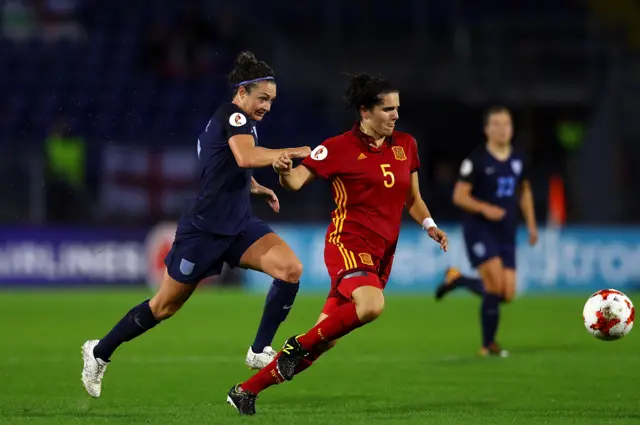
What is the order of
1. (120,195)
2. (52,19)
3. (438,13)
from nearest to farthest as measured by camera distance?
Result: (120,195) < (438,13) < (52,19)

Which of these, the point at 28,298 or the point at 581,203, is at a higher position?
the point at 581,203

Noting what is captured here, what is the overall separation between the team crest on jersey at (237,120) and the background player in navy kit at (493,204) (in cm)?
427

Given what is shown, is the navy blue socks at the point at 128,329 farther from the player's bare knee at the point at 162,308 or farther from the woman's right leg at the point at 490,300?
the woman's right leg at the point at 490,300

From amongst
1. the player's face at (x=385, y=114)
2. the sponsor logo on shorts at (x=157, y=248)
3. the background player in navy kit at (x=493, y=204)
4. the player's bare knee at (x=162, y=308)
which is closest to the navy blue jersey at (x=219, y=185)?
the player's bare knee at (x=162, y=308)

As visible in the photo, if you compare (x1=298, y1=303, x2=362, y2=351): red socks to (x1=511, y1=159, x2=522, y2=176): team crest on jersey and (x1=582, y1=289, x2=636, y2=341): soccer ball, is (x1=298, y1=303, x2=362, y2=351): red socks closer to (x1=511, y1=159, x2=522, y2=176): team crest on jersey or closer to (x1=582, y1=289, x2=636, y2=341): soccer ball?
(x1=582, y1=289, x2=636, y2=341): soccer ball

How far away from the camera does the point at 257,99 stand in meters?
8.40

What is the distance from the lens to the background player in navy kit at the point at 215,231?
27.6ft

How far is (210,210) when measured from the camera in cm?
852

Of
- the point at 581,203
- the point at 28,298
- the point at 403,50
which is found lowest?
the point at 28,298

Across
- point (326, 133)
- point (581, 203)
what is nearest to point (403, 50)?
point (326, 133)

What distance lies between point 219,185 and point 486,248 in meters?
4.24

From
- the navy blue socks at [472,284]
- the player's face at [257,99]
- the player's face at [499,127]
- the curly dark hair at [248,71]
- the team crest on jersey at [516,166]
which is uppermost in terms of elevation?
the curly dark hair at [248,71]

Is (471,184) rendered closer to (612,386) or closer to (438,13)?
(612,386)

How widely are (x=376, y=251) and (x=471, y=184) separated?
14.5 feet
